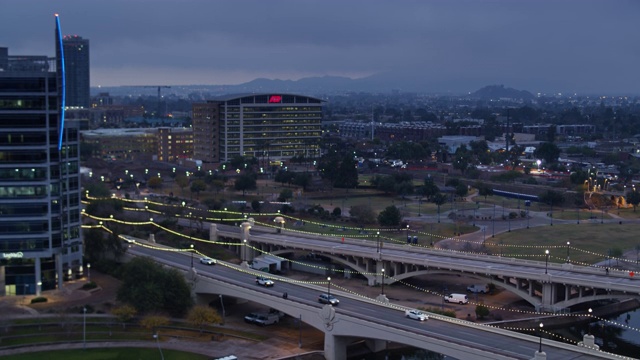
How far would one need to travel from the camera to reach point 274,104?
130750 millimetres

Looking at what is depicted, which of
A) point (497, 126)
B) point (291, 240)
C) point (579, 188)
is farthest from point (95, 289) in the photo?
point (497, 126)

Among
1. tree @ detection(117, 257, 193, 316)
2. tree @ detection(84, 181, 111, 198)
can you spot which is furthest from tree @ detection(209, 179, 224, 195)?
tree @ detection(117, 257, 193, 316)

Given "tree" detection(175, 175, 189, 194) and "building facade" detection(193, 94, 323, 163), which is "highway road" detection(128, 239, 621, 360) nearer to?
"tree" detection(175, 175, 189, 194)

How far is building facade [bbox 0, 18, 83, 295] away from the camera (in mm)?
47562

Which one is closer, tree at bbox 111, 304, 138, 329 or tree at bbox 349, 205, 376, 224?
tree at bbox 111, 304, 138, 329

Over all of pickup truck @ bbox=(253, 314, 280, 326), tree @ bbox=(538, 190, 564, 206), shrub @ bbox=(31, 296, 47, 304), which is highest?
tree @ bbox=(538, 190, 564, 206)

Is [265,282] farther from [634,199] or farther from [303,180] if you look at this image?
[634,199]

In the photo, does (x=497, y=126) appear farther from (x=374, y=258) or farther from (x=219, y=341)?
(x=219, y=341)

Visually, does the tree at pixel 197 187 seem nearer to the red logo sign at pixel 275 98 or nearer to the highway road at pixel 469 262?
the highway road at pixel 469 262

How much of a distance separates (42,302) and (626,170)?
285 ft

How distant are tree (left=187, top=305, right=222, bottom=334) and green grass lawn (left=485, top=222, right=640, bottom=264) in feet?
87.2

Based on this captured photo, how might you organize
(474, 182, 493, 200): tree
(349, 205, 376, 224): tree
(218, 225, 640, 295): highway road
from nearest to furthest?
1. (218, 225, 640, 295): highway road
2. (349, 205, 376, 224): tree
3. (474, 182, 493, 200): tree

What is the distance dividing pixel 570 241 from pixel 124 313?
3733 cm

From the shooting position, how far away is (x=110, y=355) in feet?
126
